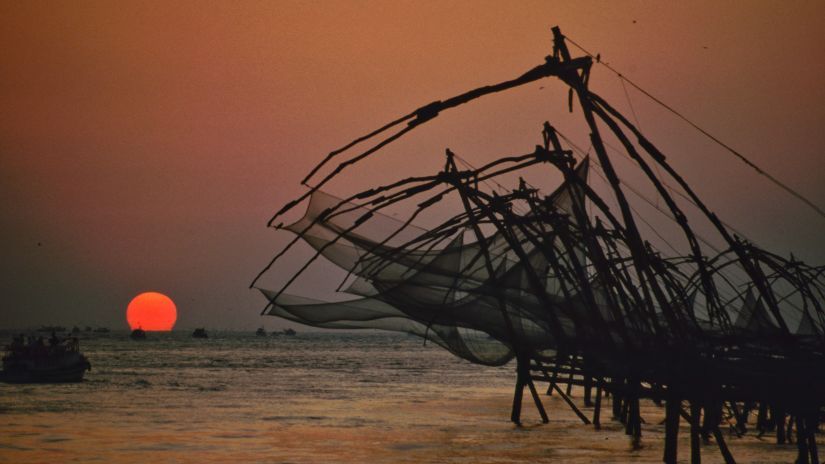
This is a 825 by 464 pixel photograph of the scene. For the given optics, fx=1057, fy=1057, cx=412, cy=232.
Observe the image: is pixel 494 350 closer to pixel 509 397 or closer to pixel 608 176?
pixel 608 176

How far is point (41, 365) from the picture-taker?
30.7m

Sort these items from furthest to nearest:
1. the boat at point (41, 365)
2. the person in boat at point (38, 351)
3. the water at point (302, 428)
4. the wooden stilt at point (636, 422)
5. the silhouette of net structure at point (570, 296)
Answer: the person in boat at point (38, 351) → the boat at point (41, 365) → the wooden stilt at point (636, 422) → the water at point (302, 428) → the silhouette of net structure at point (570, 296)

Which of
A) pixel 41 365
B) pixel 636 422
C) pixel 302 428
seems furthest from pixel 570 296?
pixel 41 365

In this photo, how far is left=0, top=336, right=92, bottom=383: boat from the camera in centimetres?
3006

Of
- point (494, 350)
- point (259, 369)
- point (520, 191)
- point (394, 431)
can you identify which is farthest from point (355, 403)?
point (259, 369)

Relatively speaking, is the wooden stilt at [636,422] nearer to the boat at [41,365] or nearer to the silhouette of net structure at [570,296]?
the silhouette of net structure at [570,296]

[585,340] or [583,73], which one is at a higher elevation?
[583,73]

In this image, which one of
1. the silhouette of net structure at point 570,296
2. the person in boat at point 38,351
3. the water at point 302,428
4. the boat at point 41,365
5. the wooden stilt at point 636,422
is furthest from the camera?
the person in boat at point 38,351

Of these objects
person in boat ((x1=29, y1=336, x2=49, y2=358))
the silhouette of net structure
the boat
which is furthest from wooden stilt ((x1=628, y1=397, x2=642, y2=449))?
person in boat ((x1=29, y1=336, x2=49, y2=358))

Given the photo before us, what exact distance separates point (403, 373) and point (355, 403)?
1940 cm

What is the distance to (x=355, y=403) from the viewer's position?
24688mm

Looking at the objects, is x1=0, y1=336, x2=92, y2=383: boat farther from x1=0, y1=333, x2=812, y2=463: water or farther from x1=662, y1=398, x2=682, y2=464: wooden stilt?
x1=662, y1=398, x2=682, y2=464: wooden stilt

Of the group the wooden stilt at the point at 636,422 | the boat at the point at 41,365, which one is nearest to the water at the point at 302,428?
the wooden stilt at the point at 636,422

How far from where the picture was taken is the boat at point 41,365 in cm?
3006
